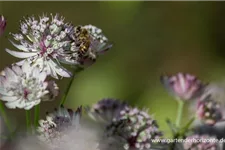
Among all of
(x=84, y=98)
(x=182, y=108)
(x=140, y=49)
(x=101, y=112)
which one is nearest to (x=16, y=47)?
(x=101, y=112)

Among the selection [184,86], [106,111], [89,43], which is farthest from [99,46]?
[184,86]

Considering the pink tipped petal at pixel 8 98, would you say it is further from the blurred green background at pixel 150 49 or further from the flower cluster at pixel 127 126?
the blurred green background at pixel 150 49

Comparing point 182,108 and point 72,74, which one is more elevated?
point 182,108

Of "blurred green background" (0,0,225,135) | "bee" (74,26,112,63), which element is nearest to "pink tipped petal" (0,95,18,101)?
"bee" (74,26,112,63)

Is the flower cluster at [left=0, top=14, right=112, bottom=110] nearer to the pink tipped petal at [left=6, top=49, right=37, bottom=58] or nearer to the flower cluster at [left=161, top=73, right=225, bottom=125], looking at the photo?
the pink tipped petal at [left=6, top=49, right=37, bottom=58]

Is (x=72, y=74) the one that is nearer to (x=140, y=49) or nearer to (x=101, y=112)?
(x=101, y=112)

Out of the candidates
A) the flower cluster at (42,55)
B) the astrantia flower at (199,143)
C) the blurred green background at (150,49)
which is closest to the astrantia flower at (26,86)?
the flower cluster at (42,55)
